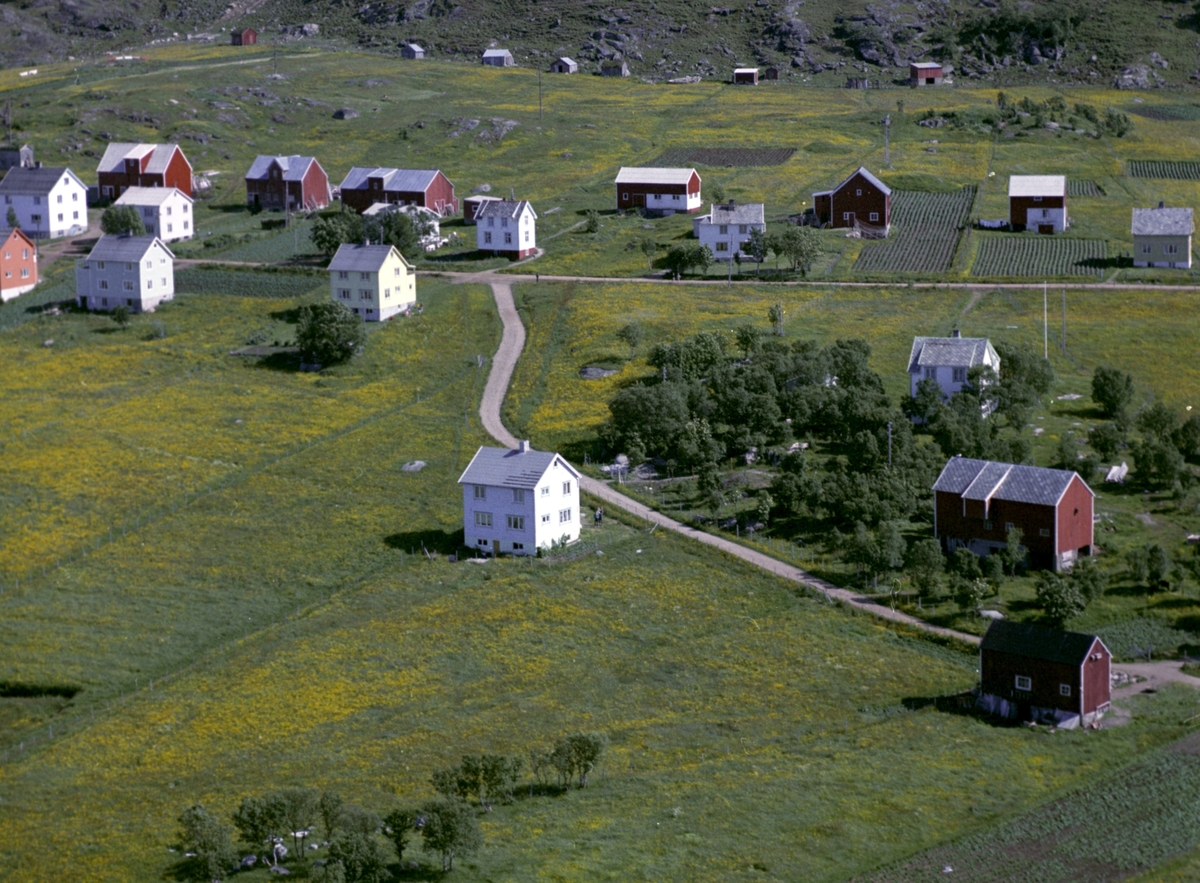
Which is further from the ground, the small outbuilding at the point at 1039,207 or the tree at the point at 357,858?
the small outbuilding at the point at 1039,207

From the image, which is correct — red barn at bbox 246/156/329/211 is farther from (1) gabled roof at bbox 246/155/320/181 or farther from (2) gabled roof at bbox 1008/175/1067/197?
(2) gabled roof at bbox 1008/175/1067/197

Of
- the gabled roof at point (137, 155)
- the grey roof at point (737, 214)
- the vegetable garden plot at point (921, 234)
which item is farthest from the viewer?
the gabled roof at point (137, 155)

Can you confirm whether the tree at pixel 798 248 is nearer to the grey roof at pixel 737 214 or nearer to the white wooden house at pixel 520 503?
the grey roof at pixel 737 214

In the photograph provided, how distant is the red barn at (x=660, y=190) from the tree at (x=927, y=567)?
8226 centimetres

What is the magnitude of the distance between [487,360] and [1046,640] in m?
59.0

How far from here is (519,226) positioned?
A: 143 m

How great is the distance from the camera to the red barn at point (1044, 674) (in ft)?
210

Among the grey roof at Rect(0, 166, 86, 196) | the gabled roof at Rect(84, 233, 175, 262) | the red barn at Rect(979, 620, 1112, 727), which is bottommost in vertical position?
the red barn at Rect(979, 620, 1112, 727)

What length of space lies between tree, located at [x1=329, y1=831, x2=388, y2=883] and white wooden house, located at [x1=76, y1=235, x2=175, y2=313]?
289 ft

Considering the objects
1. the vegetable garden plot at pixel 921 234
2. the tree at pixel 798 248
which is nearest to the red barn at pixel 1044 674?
the tree at pixel 798 248

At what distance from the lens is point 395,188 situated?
15775 cm

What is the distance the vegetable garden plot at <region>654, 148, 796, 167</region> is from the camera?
174 meters

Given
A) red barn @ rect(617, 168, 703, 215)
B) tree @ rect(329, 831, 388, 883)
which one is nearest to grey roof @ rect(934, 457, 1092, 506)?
tree @ rect(329, 831, 388, 883)

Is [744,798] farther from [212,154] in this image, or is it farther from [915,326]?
[212,154]
